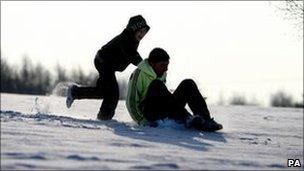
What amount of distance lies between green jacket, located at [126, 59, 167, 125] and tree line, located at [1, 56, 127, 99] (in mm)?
61559

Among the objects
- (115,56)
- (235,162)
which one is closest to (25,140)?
(235,162)

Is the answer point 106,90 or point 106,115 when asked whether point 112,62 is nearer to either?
point 106,90

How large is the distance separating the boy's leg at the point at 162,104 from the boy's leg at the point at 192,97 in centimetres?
17

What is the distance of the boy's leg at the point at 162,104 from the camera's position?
8367mm

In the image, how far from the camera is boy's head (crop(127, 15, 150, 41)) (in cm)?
910

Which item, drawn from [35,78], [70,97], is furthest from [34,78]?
[70,97]

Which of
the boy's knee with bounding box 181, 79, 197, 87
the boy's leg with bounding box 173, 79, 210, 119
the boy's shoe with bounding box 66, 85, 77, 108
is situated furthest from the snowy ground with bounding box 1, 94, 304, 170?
the boy's shoe with bounding box 66, 85, 77, 108

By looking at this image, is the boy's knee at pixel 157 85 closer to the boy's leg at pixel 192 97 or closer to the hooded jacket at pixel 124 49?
the boy's leg at pixel 192 97

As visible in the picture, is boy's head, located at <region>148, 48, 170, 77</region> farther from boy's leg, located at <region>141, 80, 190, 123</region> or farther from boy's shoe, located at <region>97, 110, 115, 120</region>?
boy's shoe, located at <region>97, 110, 115, 120</region>

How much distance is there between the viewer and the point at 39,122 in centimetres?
740

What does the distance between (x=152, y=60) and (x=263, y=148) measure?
1.93 meters

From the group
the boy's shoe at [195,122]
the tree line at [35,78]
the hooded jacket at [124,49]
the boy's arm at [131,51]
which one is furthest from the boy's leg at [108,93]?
the tree line at [35,78]

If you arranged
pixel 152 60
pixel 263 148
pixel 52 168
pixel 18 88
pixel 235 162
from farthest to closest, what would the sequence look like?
pixel 18 88, pixel 152 60, pixel 263 148, pixel 235 162, pixel 52 168

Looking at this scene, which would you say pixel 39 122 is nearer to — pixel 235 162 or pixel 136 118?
pixel 136 118
